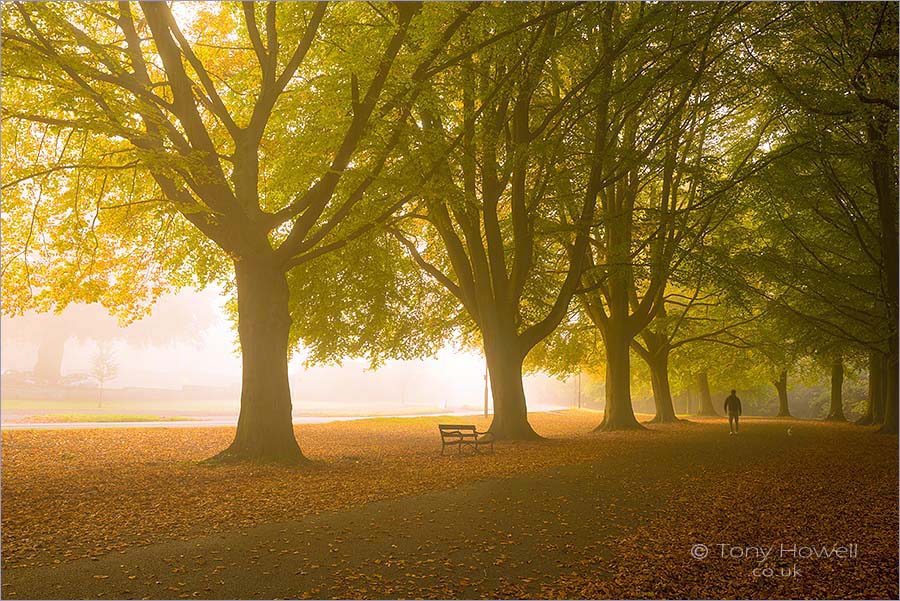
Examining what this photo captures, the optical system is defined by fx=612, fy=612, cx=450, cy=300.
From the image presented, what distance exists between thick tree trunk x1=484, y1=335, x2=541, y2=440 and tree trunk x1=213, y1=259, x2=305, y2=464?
810cm

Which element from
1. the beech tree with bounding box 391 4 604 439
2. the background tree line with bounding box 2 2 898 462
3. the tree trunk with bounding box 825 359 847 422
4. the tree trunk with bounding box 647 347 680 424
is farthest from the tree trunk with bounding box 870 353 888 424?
the beech tree with bounding box 391 4 604 439

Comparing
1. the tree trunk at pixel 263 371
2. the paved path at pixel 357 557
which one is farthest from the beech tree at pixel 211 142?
the paved path at pixel 357 557

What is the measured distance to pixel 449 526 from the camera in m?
8.21

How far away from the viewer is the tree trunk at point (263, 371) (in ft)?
44.3

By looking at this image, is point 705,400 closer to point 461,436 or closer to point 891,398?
point 891,398

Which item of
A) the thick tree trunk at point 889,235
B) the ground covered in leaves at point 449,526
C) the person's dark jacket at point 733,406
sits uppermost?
the thick tree trunk at point 889,235

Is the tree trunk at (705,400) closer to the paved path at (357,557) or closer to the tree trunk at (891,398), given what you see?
the tree trunk at (891,398)

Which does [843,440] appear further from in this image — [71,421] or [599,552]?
[71,421]

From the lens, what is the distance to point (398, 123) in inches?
572

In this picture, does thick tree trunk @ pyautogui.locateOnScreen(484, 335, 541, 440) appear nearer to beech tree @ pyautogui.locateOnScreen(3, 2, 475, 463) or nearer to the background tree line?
the background tree line

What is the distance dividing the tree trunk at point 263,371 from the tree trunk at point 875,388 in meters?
26.9

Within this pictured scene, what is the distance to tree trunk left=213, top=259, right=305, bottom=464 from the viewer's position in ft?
44.3

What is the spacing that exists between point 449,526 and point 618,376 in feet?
65.9

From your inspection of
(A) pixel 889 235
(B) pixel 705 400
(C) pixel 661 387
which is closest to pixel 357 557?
(A) pixel 889 235
